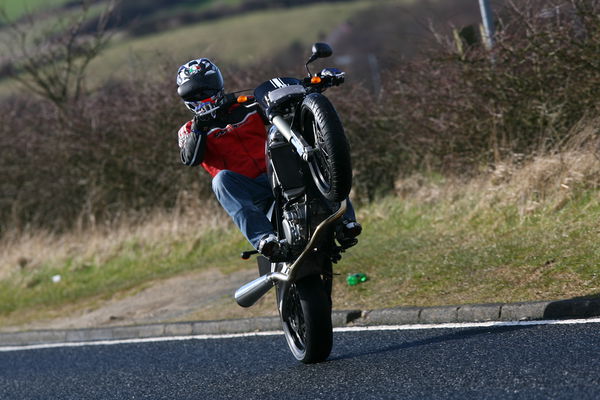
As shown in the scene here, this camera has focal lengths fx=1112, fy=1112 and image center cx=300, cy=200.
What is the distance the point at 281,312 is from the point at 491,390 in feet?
8.17

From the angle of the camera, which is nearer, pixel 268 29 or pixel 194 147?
pixel 194 147

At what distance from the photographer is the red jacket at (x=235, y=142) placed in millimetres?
8492

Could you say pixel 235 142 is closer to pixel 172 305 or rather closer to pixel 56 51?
pixel 172 305

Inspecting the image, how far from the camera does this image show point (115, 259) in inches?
736

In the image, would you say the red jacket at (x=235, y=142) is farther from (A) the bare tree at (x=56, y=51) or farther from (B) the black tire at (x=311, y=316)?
(A) the bare tree at (x=56, y=51)

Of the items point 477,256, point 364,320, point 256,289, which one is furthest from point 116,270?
point 256,289

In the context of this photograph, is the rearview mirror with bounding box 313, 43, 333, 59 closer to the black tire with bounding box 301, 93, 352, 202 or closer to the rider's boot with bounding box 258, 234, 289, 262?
the black tire with bounding box 301, 93, 352, 202

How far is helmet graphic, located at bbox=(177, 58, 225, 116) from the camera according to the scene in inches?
329

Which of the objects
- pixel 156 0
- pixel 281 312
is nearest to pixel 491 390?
pixel 281 312

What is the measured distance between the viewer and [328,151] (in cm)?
736

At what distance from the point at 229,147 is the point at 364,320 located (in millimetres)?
2568

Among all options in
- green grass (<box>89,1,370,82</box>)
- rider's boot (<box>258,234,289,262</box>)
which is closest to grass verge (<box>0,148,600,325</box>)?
rider's boot (<box>258,234,289,262</box>)

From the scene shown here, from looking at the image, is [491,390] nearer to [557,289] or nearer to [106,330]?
[557,289]

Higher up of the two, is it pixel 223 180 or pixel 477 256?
pixel 223 180
